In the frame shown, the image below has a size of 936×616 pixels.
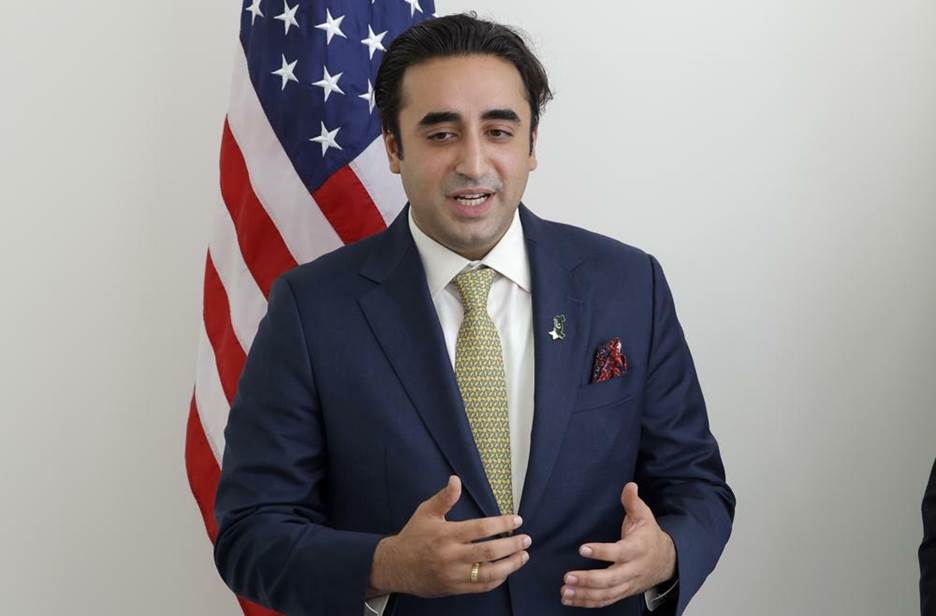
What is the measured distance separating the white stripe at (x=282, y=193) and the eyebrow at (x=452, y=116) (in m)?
0.47

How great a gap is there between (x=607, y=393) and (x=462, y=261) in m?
0.30

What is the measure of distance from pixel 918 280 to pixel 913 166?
0.24 m

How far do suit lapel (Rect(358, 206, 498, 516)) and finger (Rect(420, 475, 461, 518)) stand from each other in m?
0.17

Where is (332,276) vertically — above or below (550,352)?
above

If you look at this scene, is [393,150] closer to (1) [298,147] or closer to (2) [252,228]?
(1) [298,147]

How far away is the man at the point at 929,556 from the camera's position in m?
1.79

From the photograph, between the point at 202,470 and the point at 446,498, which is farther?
the point at 202,470

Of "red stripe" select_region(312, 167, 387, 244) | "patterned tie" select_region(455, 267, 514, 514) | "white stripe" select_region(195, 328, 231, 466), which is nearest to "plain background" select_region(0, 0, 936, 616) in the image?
"white stripe" select_region(195, 328, 231, 466)

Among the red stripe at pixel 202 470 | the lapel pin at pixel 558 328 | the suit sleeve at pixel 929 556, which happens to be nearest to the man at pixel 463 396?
the lapel pin at pixel 558 328

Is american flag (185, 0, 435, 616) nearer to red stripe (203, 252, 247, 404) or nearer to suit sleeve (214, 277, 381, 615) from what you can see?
red stripe (203, 252, 247, 404)

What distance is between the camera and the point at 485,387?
1771 millimetres

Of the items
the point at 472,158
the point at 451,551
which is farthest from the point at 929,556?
the point at 472,158

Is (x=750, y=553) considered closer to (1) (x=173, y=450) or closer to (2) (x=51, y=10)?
(1) (x=173, y=450)

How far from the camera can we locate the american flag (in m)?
2.16
